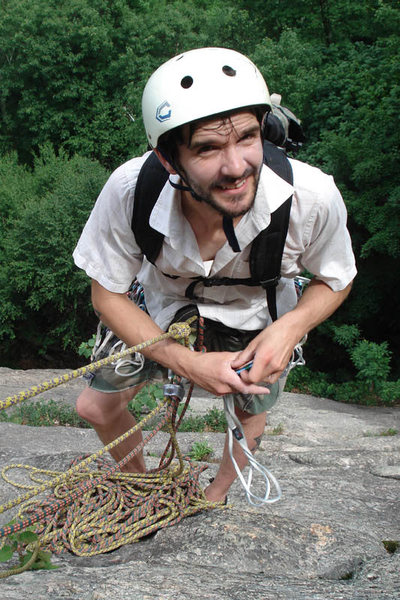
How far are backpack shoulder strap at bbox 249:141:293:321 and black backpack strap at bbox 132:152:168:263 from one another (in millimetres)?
375

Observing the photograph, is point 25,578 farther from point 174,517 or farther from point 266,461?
point 266,461

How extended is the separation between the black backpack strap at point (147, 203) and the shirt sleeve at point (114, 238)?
26 millimetres

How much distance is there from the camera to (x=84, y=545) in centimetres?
242

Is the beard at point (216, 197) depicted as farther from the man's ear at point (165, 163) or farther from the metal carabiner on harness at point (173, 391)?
the metal carabiner on harness at point (173, 391)

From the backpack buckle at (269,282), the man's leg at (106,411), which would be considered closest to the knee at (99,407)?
the man's leg at (106,411)

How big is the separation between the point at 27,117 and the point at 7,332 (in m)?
9.69

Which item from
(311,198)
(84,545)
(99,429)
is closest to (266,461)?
(99,429)

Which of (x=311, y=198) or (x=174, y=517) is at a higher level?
(x=311, y=198)

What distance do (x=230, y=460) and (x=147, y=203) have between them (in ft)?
4.01

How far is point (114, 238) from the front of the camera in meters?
2.55

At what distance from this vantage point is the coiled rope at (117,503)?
2434 mm

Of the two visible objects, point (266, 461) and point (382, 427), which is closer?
point (266, 461)

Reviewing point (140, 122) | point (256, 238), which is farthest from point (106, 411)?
point (140, 122)

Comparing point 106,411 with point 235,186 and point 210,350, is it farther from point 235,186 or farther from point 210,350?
point 235,186
